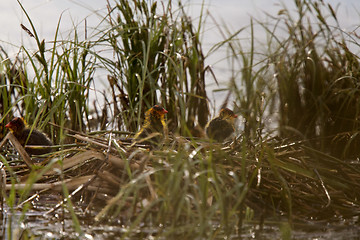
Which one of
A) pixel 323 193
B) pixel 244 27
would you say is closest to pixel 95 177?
pixel 323 193

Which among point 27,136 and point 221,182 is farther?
point 27,136

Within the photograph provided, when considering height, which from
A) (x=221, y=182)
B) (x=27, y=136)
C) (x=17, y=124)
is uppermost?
(x=17, y=124)

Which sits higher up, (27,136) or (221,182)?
(27,136)

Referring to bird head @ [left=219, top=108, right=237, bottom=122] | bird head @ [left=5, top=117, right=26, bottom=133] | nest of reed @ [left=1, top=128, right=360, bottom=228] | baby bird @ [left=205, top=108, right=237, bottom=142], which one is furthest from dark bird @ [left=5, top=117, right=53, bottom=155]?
bird head @ [left=219, top=108, right=237, bottom=122]

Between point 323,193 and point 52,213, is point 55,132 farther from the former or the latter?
point 323,193

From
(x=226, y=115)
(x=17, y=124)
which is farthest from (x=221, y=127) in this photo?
(x=17, y=124)

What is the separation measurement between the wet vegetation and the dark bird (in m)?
0.12

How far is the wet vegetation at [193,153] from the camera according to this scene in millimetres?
2262

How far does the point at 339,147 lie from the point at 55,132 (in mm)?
2796

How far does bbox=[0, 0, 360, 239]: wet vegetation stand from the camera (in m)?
2.26

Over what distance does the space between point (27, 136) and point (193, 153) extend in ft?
9.62

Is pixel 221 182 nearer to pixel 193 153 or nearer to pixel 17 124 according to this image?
pixel 193 153

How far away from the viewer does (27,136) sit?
15.7ft

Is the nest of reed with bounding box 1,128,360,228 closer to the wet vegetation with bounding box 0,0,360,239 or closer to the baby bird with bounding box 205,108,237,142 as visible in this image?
the wet vegetation with bounding box 0,0,360,239
